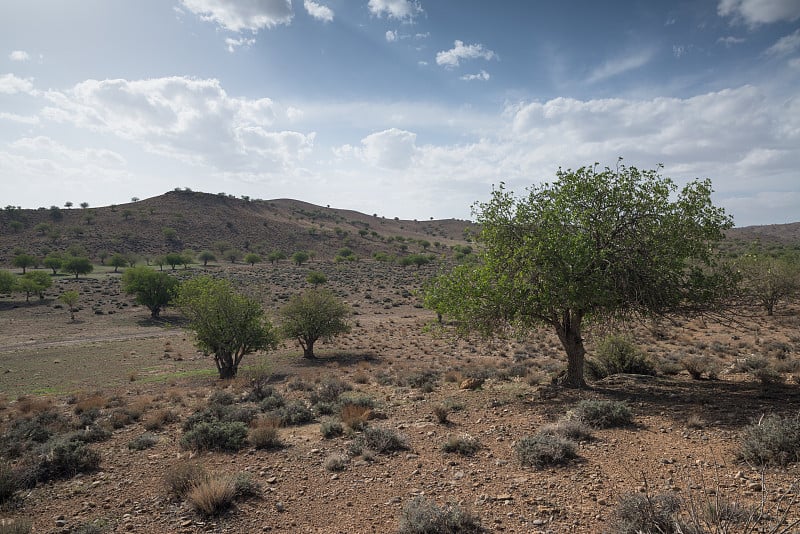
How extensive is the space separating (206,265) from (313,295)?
230ft

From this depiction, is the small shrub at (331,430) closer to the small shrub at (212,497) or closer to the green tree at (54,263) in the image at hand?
the small shrub at (212,497)

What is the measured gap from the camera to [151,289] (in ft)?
173

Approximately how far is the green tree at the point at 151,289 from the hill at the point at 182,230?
161 feet

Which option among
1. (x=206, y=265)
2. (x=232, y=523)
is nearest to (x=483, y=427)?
(x=232, y=523)

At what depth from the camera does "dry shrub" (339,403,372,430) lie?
11438mm

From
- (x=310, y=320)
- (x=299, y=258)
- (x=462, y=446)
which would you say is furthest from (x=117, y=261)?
(x=462, y=446)

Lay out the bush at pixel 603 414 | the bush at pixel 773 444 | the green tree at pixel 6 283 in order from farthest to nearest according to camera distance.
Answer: the green tree at pixel 6 283 < the bush at pixel 603 414 < the bush at pixel 773 444

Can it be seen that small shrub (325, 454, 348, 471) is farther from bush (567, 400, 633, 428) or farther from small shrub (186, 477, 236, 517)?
bush (567, 400, 633, 428)

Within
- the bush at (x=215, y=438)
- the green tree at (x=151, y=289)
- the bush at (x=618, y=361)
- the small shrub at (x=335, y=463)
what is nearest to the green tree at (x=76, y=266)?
the green tree at (x=151, y=289)

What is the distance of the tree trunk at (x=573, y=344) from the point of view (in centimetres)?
1341

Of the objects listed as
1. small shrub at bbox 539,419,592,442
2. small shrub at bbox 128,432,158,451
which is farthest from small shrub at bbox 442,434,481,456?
small shrub at bbox 128,432,158,451

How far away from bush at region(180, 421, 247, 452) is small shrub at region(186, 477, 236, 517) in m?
2.92

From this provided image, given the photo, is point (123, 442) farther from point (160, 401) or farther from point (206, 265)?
point (206, 265)

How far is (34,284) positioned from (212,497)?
227 ft
